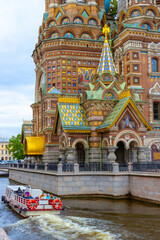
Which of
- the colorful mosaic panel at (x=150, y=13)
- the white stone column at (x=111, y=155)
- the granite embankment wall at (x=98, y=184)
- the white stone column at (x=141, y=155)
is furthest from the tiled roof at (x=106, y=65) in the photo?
the granite embankment wall at (x=98, y=184)

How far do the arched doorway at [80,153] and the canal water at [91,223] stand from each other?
9.52 metres

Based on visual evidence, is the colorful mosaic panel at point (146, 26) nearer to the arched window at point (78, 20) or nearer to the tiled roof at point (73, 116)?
the arched window at point (78, 20)

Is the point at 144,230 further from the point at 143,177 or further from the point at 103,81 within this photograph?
the point at 103,81

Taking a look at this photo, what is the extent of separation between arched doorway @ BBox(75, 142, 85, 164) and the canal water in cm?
952

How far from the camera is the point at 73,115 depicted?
1145 inches

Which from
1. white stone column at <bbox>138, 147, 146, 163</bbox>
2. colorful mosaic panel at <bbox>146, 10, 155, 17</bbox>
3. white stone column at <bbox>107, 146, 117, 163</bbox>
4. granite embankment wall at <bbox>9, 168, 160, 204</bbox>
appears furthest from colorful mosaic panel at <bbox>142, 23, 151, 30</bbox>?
granite embankment wall at <bbox>9, 168, 160, 204</bbox>

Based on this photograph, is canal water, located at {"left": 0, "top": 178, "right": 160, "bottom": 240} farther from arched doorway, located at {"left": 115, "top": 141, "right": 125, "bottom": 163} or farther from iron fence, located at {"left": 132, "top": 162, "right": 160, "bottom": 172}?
arched doorway, located at {"left": 115, "top": 141, "right": 125, "bottom": 163}

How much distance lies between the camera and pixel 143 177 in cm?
2278

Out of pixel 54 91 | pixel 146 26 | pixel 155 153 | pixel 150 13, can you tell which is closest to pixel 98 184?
pixel 155 153

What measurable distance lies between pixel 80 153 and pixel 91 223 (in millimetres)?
14985

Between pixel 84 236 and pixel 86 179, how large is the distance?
10.6m

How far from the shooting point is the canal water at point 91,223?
1439cm

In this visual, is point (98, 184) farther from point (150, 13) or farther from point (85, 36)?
point (150, 13)

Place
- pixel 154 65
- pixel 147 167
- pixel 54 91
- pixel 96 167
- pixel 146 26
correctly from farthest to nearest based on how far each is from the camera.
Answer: pixel 54 91
pixel 146 26
pixel 154 65
pixel 96 167
pixel 147 167
